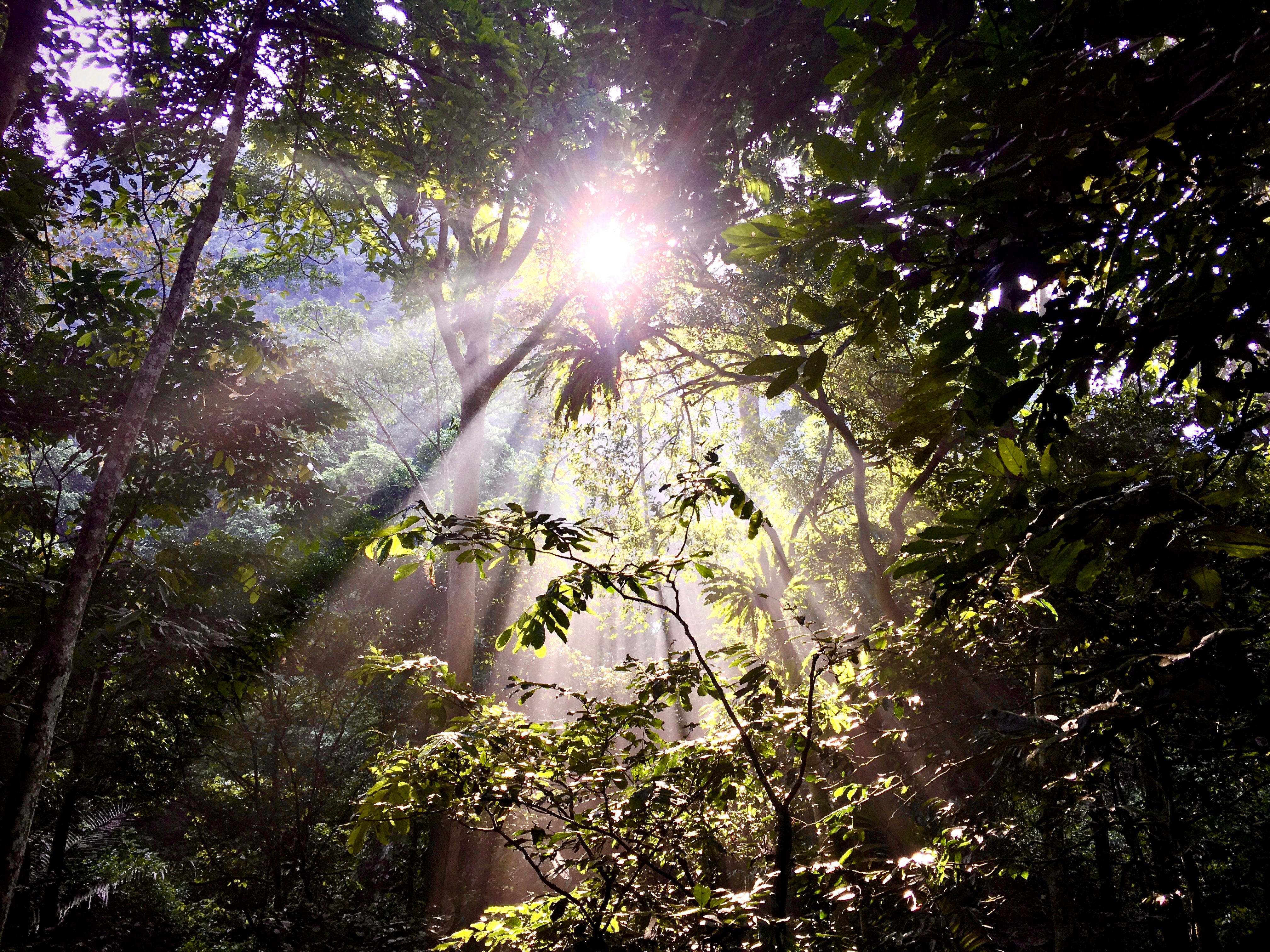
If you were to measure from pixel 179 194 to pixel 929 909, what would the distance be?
728 cm

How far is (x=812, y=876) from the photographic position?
6.25 feet

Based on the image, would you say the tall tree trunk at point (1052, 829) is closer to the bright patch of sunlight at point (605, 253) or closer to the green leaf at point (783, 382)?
the green leaf at point (783, 382)

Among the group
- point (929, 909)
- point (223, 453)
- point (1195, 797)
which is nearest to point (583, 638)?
point (223, 453)

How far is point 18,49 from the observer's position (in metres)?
2.42

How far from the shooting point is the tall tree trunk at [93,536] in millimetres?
2482

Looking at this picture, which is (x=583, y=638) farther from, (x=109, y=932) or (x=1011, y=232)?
(x=1011, y=232)

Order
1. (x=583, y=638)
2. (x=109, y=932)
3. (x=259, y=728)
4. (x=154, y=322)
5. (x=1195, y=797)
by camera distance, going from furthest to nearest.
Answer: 1. (x=583, y=638)
2. (x=259, y=728)
3. (x=109, y=932)
4. (x=154, y=322)
5. (x=1195, y=797)

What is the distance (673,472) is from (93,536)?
21.3ft

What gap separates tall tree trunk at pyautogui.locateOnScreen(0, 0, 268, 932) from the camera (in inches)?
97.7

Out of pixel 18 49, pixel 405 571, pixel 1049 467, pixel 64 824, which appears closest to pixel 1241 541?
pixel 1049 467

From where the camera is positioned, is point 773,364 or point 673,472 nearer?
point 773,364

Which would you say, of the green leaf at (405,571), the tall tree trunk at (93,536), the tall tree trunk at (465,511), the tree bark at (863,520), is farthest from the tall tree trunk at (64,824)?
the tree bark at (863,520)

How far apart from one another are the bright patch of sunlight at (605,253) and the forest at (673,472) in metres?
0.07

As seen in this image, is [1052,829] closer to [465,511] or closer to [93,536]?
[93,536]
